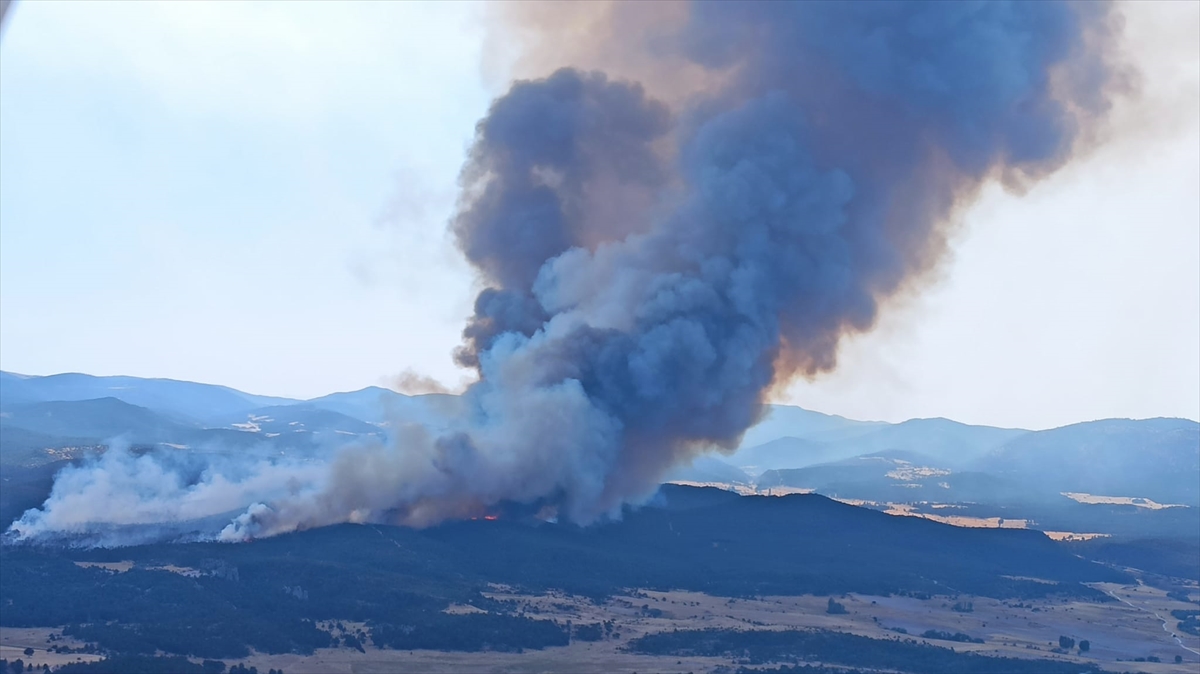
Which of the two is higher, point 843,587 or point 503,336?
point 503,336

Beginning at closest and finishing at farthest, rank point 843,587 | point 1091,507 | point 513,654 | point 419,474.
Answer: point 513,654
point 419,474
point 843,587
point 1091,507

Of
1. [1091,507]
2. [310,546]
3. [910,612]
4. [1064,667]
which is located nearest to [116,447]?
[310,546]

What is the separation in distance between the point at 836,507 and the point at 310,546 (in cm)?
5233

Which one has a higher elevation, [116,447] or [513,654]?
[116,447]

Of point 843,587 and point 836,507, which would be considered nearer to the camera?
point 843,587

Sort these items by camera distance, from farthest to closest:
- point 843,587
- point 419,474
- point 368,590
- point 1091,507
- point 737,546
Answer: point 1091,507 < point 737,546 < point 843,587 < point 419,474 < point 368,590

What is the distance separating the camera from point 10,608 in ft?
218

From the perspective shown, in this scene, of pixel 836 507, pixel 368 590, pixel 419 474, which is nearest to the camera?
pixel 368 590

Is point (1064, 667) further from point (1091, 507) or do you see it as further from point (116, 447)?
point (1091, 507)

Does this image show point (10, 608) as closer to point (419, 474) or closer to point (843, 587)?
point (419, 474)

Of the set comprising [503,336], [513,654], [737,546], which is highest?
[503,336]

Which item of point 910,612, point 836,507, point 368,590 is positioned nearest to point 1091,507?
point 836,507

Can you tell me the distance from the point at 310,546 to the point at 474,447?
11.9 meters

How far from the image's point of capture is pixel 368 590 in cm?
7462
